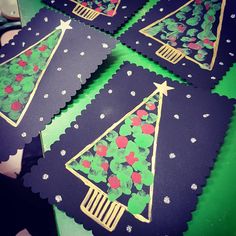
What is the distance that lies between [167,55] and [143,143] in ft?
0.93

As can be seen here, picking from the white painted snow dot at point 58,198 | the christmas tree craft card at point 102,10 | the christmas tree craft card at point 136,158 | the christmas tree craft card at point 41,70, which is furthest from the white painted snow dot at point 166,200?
the christmas tree craft card at point 102,10

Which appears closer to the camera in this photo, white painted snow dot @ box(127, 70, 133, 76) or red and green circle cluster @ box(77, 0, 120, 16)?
white painted snow dot @ box(127, 70, 133, 76)

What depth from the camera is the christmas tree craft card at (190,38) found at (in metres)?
0.76

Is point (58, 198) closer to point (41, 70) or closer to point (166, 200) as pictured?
point (166, 200)

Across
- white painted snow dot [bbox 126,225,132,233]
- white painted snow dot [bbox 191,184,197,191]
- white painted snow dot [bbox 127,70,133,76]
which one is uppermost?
white painted snow dot [bbox 127,70,133,76]

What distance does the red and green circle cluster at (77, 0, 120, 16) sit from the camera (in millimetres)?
922

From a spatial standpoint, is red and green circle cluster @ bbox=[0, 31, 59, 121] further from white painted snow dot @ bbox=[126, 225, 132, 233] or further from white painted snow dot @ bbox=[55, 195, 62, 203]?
white painted snow dot @ bbox=[126, 225, 132, 233]

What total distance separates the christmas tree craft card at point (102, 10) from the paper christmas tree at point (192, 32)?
10 centimetres

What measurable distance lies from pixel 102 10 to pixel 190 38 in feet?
0.98

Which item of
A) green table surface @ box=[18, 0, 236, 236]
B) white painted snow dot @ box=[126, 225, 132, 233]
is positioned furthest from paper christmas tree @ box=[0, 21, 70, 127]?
white painted snow dot @ box=[126, 225, 132, 233]

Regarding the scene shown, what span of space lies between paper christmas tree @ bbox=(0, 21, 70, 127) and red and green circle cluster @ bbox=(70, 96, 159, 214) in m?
0.23

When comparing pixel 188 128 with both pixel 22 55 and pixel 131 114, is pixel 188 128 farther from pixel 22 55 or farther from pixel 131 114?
pixel 22 55

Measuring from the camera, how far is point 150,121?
2.24 feet

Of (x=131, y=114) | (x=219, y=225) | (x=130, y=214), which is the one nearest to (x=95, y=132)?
(x=131, y=114)
